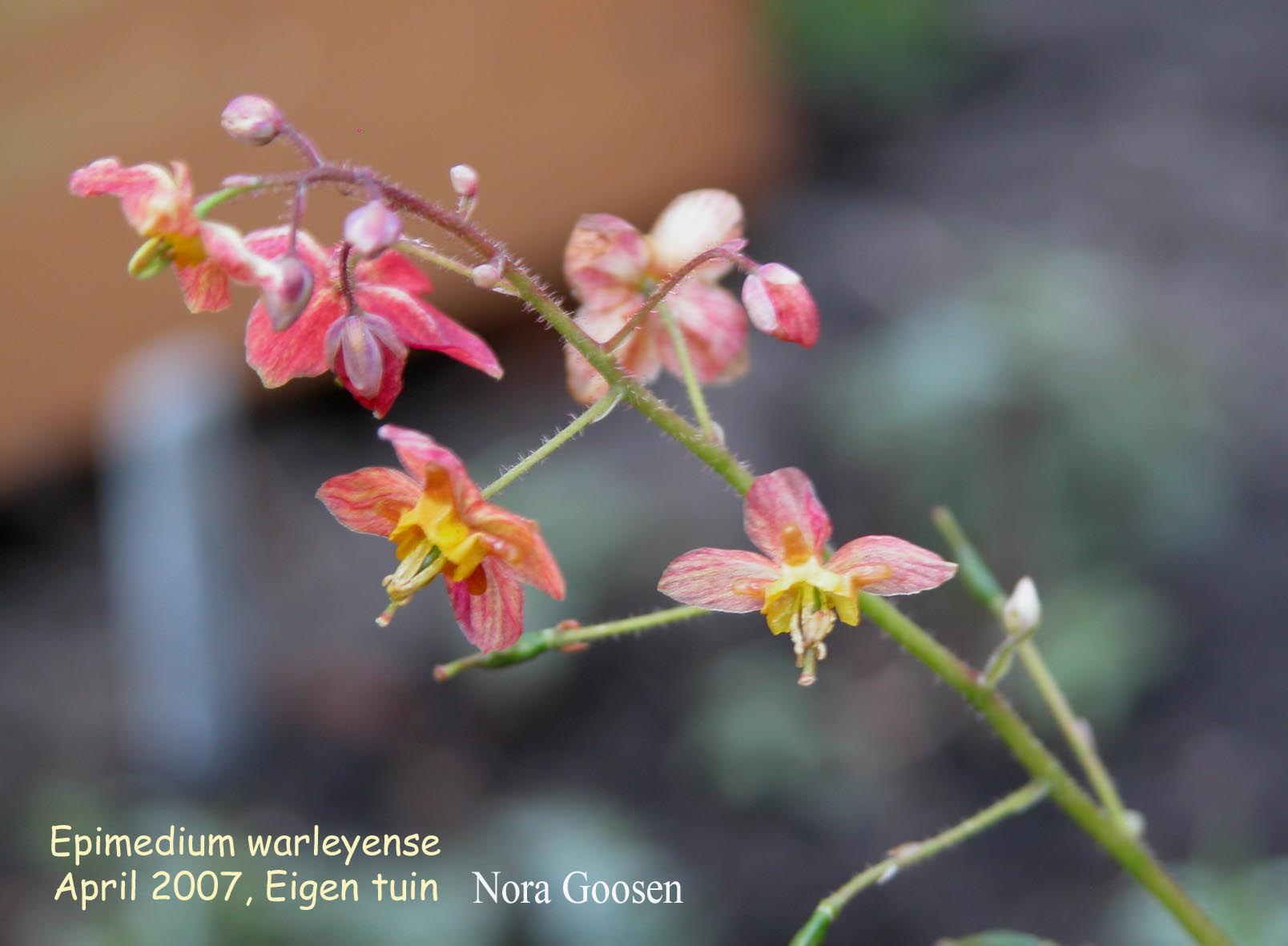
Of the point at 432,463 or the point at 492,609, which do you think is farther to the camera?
the point at 492,609

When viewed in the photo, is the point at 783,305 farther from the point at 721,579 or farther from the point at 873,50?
the point at 873,50

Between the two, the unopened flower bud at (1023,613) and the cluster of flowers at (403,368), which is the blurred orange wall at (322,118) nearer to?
the cluster of flowers at (403,368)

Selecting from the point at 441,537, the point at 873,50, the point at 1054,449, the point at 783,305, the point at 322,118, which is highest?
the point at 873,50

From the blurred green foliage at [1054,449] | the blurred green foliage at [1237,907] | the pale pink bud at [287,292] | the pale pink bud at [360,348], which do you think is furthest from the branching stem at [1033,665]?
the blurred green foliage at [1054,449]

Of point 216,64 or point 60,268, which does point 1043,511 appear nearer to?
point 216,64

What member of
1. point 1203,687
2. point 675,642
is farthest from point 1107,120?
point 675,642

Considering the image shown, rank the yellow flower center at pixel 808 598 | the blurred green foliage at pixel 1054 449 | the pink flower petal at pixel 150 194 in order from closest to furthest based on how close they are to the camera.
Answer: the pink flower petal at pixel 150 194
the yellow flower center at pixel 808 598
the blurred green foliage at pixel 1054 449

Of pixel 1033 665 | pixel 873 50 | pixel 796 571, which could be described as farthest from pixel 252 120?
pixel 873 50
